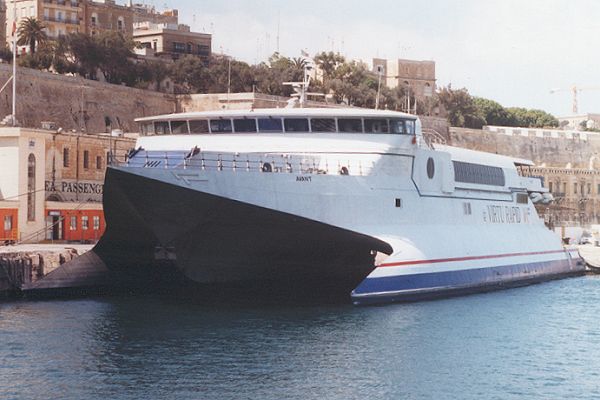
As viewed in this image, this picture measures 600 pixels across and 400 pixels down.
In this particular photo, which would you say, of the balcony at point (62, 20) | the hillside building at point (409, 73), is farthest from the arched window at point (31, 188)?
the hillside building at point (409, 73)

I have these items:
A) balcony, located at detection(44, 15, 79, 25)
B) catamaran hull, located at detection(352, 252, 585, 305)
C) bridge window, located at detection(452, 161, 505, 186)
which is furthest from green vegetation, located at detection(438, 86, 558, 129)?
bridge window, located at detection(452, 161, 505, 186)

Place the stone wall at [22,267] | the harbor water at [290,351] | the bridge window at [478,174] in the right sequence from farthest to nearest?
the bridge window at [478,174]
the stone wall at [22,267]
the harbor water at [290,351]

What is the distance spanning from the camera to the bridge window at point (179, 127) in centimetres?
3616

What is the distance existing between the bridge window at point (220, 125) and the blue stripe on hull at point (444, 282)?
6.58 metres

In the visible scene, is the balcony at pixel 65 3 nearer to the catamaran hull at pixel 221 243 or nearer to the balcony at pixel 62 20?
the balcony at pixel 62 20

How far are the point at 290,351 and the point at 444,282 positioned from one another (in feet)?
37.0

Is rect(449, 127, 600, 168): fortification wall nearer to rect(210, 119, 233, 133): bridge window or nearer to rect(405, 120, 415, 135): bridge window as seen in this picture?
rect(405, 120, 415, 135): bridge window

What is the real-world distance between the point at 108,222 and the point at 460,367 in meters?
11.9

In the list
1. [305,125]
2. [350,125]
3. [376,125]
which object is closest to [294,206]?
[305,125]

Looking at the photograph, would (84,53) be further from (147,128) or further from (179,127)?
(179,127)

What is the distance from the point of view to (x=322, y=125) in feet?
115

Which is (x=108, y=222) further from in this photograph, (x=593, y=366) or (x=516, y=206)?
A: (x=516, y=206)

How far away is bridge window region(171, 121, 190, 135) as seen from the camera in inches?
1423

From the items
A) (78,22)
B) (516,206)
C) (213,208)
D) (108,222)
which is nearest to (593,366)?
(213,208)
